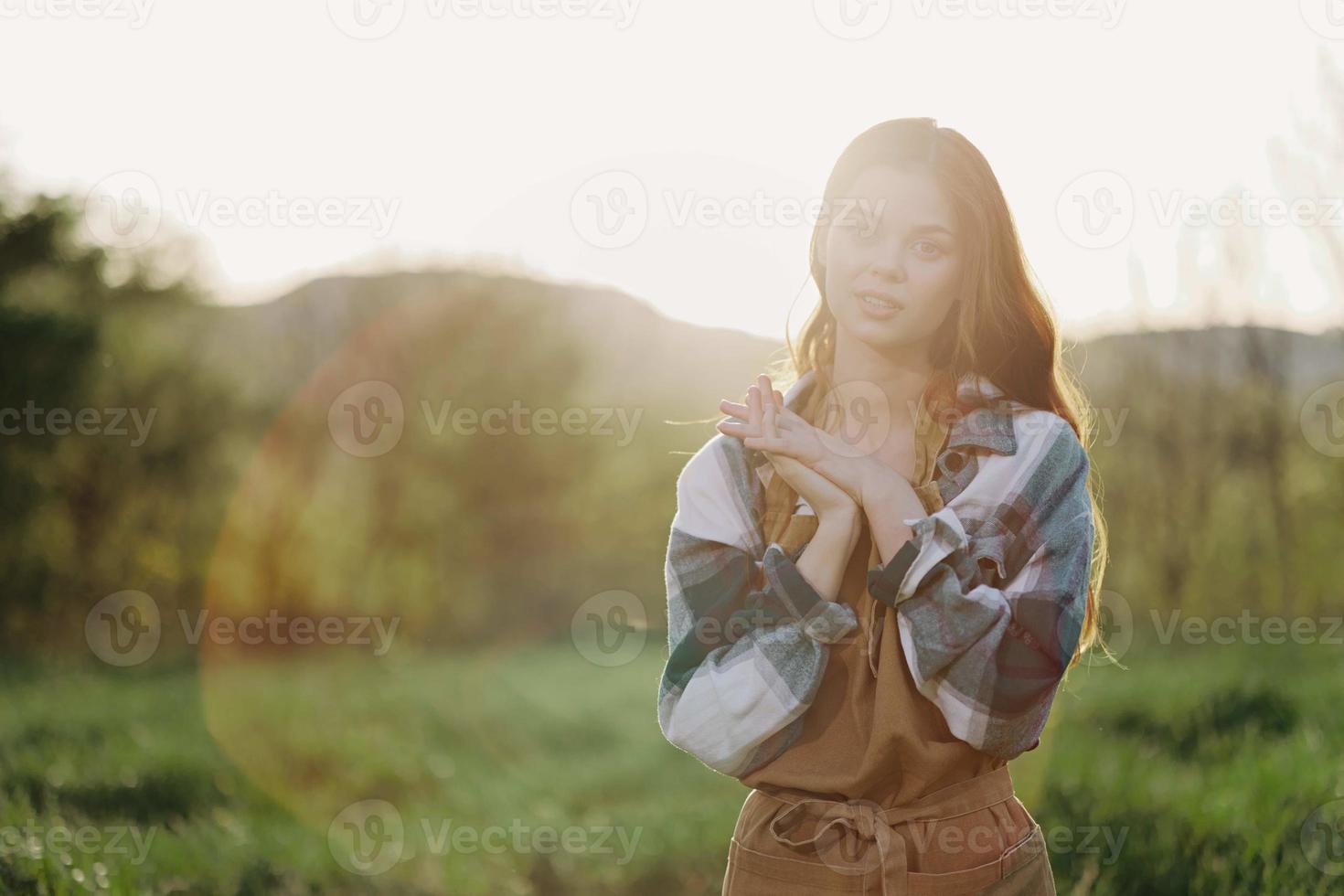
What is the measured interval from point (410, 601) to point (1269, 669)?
14.1 metres

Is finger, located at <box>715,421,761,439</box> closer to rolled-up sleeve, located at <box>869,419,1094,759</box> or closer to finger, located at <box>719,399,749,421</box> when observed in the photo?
finger, located at <box>719,399,749,421</box>

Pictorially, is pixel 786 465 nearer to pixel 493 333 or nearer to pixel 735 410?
pixel 735 410

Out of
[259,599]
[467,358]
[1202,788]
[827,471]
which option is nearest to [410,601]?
[259,599]

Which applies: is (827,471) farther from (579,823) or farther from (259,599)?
(259,599)

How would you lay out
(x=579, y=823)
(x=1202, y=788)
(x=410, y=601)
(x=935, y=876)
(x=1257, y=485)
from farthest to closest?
(x=410, y=601), (x=1257, y=485), (x=579, y=823), (x=1202, y=788), (x=935, y=876)

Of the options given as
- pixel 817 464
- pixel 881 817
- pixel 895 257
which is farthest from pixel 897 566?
pixel 895 257

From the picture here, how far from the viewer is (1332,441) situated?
30.4 feet

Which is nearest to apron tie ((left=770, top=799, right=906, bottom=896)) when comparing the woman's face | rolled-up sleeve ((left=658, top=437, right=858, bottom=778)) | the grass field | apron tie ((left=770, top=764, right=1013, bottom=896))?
apron tie ((left=770, top=764, right=1013, bottom=896))

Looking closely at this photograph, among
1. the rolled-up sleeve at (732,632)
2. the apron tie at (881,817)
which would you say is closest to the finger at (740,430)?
the rolled-up sleeve at (732,632)

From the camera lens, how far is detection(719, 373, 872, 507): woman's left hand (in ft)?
7.06

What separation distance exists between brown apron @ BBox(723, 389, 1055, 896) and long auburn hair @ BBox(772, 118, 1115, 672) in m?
0.43

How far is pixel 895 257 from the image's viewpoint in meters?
2.22

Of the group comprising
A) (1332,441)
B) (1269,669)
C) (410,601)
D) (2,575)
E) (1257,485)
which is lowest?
(410,601)

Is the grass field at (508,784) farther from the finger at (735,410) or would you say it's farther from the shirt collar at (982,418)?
the finger at (735,410)
